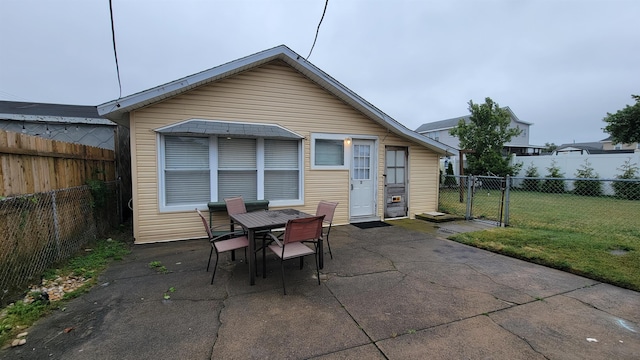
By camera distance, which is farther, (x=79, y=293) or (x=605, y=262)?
(x=605, y=262)

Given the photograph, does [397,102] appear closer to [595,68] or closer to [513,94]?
[513,94]

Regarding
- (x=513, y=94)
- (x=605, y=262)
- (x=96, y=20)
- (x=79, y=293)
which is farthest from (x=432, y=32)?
(x=513, y=94)

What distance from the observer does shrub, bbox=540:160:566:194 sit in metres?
14.1

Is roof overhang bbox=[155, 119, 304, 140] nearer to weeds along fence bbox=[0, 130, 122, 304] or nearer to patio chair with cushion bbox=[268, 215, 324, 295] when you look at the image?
weeds along fence bbox=[0, 130, 122, 304]

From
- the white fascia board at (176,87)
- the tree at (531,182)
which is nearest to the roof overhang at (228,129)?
the white fascia board at (176,87)

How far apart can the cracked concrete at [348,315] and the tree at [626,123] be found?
21.5m

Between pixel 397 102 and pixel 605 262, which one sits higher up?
pixel 397 102

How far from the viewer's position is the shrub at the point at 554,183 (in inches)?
555

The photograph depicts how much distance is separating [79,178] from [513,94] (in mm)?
37329

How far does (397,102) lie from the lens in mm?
31672

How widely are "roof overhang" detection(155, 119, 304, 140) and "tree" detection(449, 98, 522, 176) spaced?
14.8 m

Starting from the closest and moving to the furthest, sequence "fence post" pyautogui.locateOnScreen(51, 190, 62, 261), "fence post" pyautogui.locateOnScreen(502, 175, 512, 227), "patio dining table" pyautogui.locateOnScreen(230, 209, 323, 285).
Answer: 1. "patio dining table" pyautogui.locateOnScreen(230, 209, 323, 285)
2. "fence post" pyautogui.locateOnScreen(51, 190, 62, 261)
3. "fence post" pyautogui.locateOnScreen(502, 175, 512, 227)

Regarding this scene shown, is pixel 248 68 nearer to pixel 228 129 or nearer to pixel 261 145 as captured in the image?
pixel 228 129

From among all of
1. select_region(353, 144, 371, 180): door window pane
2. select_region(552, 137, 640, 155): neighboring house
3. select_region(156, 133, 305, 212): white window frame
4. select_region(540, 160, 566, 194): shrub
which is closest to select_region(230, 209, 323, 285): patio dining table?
select_region(156, 133, 305, 212): white window frame
